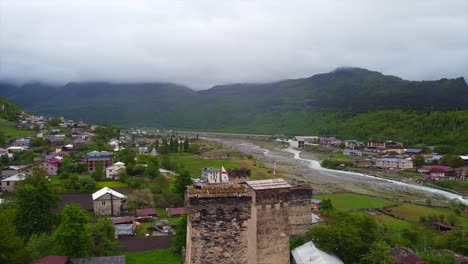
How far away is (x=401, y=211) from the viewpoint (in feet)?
171

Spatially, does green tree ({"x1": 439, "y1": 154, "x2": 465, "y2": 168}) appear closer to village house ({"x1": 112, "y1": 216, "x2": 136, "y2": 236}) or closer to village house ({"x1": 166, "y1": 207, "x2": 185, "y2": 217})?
village house ({"x1": 166, "y1": 207, "x2": 185, "y2": 217})

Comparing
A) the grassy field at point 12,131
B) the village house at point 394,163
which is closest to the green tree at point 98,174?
the grassy field at point 12,131

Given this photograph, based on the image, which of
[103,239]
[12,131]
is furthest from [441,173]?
[12,131]

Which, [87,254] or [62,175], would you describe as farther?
[62,175]

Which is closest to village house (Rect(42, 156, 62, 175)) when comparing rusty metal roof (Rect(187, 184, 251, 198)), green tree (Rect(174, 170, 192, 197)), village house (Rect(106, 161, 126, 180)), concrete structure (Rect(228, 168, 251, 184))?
village house (Rect(106, 161, 126, 180))

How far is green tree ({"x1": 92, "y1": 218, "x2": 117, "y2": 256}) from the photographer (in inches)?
1230

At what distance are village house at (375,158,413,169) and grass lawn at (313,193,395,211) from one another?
42.1 meters

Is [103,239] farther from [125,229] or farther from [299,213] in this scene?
[299,213]

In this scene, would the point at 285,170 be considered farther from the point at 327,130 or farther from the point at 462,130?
the point at 327,130

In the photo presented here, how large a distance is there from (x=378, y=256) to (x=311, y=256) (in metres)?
4.38

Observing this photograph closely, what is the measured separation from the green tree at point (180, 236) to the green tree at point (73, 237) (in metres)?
7.09

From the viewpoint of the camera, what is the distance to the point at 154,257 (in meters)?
32.6

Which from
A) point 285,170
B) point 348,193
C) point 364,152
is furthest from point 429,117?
point 348,193

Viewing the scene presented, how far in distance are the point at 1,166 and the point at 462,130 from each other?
130 metres
